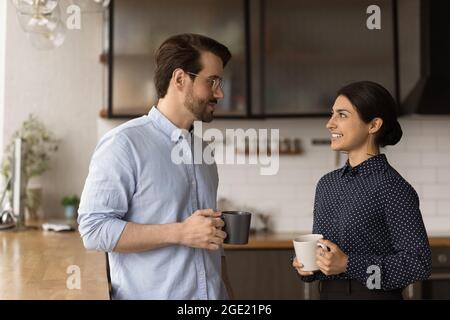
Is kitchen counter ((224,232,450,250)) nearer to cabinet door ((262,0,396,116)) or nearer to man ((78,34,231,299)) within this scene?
cabinet door ((262,0,396,116))

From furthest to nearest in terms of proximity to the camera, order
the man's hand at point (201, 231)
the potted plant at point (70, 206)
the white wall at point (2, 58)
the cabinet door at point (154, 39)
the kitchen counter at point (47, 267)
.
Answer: the white wall at point (2, 58) → the potted plant at point (70, 206) → the cabinet door at point (154, 39) → the kitchen counter at point (47, 267) → the man's hand at point (201, 231)

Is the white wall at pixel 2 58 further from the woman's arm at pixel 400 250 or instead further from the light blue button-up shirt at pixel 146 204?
the woman's arm at pixel 400 250

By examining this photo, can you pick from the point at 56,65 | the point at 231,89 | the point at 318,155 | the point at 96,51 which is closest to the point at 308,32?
the point at 231,89

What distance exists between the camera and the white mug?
41.2 inches

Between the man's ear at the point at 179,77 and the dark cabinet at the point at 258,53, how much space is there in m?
1.43

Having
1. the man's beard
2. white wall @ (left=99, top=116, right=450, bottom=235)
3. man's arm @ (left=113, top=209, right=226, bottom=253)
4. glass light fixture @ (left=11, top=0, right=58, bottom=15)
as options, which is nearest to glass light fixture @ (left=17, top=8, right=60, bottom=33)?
glass light fixture @ (left=11, top=0, right=58, bottom=15)

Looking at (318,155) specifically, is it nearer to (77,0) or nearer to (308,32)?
(308,32)

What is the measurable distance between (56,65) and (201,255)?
6.79 feet

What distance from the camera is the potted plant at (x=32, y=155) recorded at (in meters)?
2.67

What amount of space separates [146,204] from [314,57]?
1773 mm

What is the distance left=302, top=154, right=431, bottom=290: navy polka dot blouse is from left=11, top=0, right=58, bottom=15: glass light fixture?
1.08 m

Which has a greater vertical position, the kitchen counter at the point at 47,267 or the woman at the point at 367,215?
the woman at the point at 367,215

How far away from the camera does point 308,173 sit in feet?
9.48

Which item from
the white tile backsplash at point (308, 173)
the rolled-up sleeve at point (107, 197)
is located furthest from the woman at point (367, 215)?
the white tile backsplash at point (308, 173)
